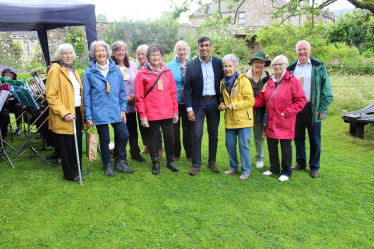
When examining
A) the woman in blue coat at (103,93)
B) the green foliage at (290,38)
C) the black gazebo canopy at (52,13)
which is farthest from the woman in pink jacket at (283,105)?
the green foliage at (290,38)

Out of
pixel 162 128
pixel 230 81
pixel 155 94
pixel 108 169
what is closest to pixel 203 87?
pixel 230 81

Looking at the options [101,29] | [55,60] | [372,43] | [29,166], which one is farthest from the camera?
[372,43]

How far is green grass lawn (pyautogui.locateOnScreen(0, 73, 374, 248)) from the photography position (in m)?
2.46

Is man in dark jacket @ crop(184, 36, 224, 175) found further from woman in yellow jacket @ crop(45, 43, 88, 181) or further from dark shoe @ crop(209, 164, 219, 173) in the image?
woman in yellow jacket @ crop(45, 43, 88, 181)

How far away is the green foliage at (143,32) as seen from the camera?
19.6 metres

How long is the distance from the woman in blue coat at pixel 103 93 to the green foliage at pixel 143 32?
16623 mm

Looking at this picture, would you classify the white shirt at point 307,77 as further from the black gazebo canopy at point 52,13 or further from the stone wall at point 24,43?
the stone wall at point 24,43

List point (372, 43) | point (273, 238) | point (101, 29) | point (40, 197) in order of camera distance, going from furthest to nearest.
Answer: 1. point (372, 43)
2. point (101, 29)
3. point (40, 197)
4. point (273, 238)

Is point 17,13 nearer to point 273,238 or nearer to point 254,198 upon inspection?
point 254,198

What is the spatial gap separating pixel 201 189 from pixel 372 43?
23.8m

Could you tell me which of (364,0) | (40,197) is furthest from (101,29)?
(40,197)

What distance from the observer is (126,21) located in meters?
19.8

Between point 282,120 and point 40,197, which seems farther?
point 282,120

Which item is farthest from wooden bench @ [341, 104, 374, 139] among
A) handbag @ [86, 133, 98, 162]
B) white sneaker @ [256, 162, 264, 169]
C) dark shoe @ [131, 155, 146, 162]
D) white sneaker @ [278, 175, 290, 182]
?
handbag @ [86, 133, 98, 162]
